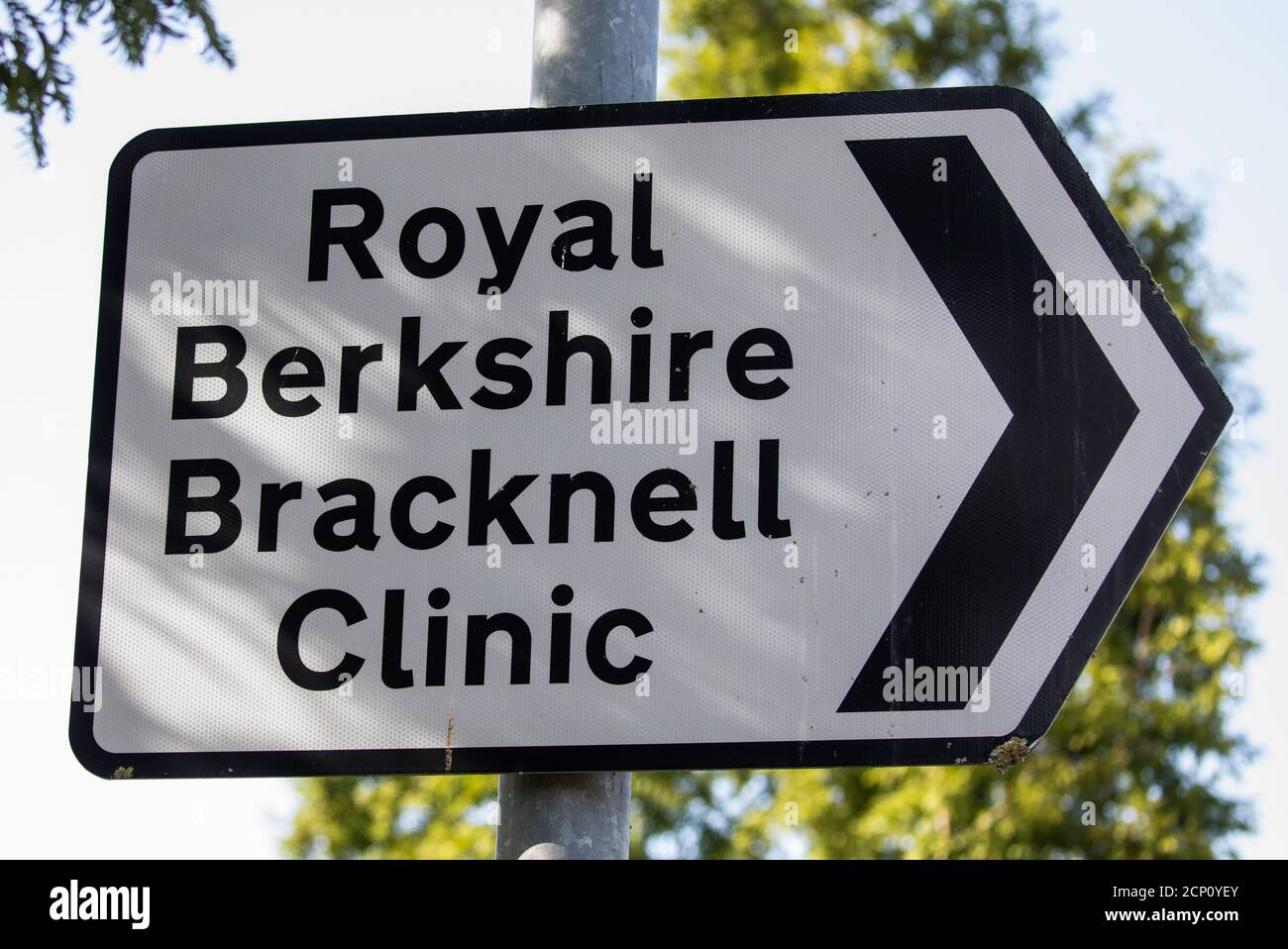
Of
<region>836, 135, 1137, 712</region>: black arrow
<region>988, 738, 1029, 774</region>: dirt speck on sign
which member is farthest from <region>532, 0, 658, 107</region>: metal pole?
<region>988, 738, 1029, 774</region>: dirt speck on sign

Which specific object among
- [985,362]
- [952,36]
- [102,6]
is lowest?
[985,362]

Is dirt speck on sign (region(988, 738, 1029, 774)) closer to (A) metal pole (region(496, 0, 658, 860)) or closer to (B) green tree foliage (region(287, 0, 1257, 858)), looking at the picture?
(A) metal pole (region(496, 0, 658, 860))

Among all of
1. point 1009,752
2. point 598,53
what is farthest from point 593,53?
point 1009,752

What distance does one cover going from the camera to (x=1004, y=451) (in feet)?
6.22

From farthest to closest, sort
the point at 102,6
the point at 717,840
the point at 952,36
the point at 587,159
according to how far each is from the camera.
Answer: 1. the point at 952,36
2. the point at 717,840
3. the point at 102,6
4. the point at 587,159

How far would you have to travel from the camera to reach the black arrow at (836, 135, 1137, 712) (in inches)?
73.0

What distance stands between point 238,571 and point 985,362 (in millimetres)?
853

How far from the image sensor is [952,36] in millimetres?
17406

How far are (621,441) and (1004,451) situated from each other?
42 centimetres

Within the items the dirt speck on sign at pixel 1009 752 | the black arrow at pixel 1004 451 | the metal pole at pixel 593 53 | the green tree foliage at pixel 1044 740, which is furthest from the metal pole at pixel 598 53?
the green tree foliage at pixel 1044 740

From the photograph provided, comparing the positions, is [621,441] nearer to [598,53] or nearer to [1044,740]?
[598,53]

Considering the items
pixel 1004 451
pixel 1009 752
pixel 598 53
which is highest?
pixel 598 53

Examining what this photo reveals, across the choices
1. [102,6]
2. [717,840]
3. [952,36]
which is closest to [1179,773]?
[717,840]
